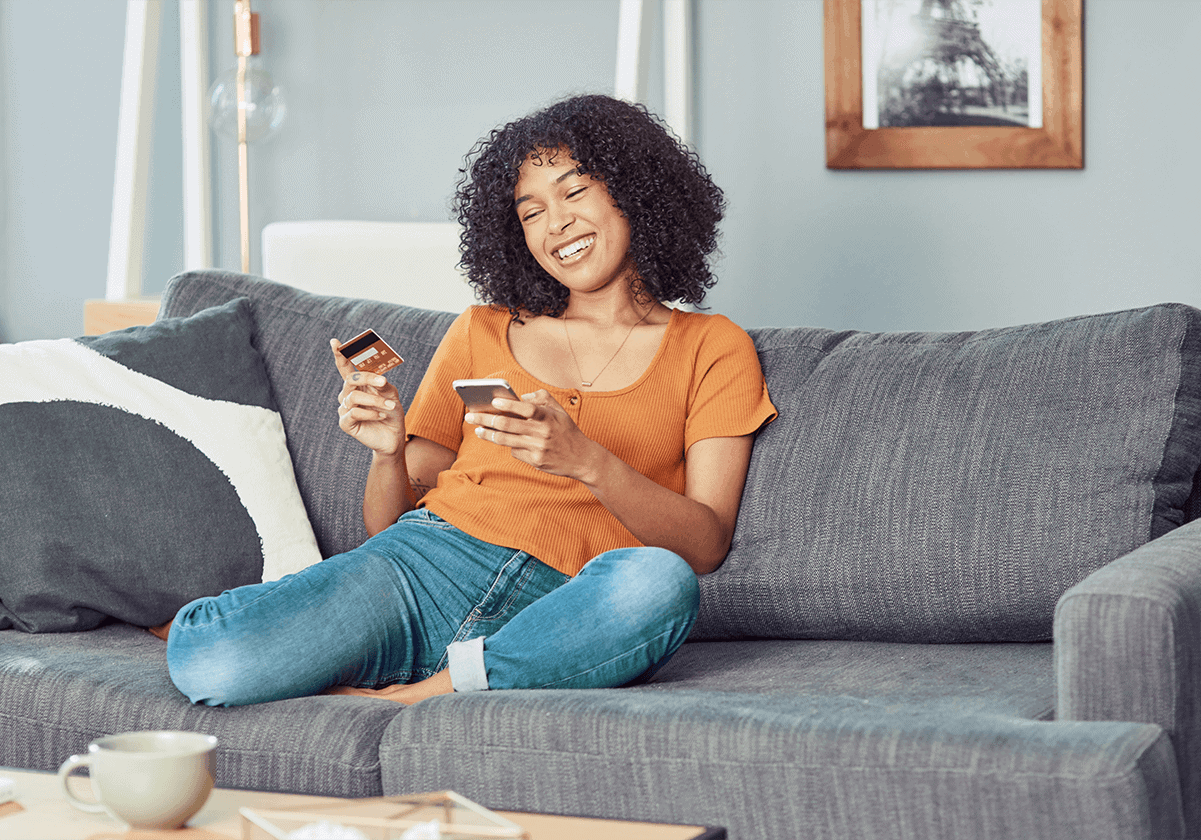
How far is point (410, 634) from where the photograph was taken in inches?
62.7

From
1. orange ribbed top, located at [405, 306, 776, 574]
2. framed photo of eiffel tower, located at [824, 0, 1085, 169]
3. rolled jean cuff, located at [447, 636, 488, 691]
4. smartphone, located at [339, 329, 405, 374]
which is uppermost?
framed photo of eiffel tower, located at [824, 0, 1085, 169]

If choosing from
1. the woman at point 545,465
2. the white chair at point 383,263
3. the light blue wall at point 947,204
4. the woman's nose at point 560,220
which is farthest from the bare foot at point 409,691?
the light blue wall at point 947,204

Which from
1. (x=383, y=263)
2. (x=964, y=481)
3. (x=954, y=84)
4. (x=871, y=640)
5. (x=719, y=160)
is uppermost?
(x=954, y=84)

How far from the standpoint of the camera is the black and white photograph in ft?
9.46

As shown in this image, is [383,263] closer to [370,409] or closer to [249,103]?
[249,103]

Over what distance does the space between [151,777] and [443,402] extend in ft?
3.07

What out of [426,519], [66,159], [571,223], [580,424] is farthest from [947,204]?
[66,159]

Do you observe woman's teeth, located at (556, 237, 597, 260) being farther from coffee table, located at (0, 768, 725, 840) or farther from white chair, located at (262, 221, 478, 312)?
white chair, located at (262, 221, 478, 312)

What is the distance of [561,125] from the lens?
187cm

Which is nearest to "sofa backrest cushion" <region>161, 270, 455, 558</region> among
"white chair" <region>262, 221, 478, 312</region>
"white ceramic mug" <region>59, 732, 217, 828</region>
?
"white chair" <region>262, 221, 478, 312</region>

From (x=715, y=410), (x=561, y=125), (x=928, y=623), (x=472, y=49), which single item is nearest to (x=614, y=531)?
(x=715, y=410)

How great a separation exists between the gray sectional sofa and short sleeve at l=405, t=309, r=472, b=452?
0.50 ft

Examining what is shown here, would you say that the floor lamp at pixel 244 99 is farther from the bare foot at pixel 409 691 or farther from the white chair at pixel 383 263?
the bare foot at pixel 409 691

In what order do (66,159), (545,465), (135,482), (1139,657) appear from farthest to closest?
(66,159) < (135,482) < (545,465) < (1139,657)
